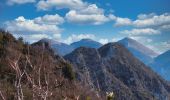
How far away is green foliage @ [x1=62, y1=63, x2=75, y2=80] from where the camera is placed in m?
88.6

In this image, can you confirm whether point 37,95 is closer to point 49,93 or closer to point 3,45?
point 49,93

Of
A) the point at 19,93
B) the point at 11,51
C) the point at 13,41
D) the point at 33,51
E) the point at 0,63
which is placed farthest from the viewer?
the point at 13,41

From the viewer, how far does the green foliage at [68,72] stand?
3488 inches

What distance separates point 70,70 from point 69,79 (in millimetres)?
6484

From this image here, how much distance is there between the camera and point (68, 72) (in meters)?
92.2

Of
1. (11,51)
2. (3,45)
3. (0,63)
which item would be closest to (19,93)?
(0,63)

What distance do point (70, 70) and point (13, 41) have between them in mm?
17140

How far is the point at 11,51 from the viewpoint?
87250 millimetres

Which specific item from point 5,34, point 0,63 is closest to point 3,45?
point 5,34

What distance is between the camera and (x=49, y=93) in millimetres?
4555

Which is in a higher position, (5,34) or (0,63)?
(5,34)

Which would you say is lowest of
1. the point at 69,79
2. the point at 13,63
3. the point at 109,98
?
the point at 69,79

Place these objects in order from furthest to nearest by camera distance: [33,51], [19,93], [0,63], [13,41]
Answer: [13,41]
[33,51]
[0,63]
[19,93]

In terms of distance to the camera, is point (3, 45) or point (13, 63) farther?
point (3, 45)
